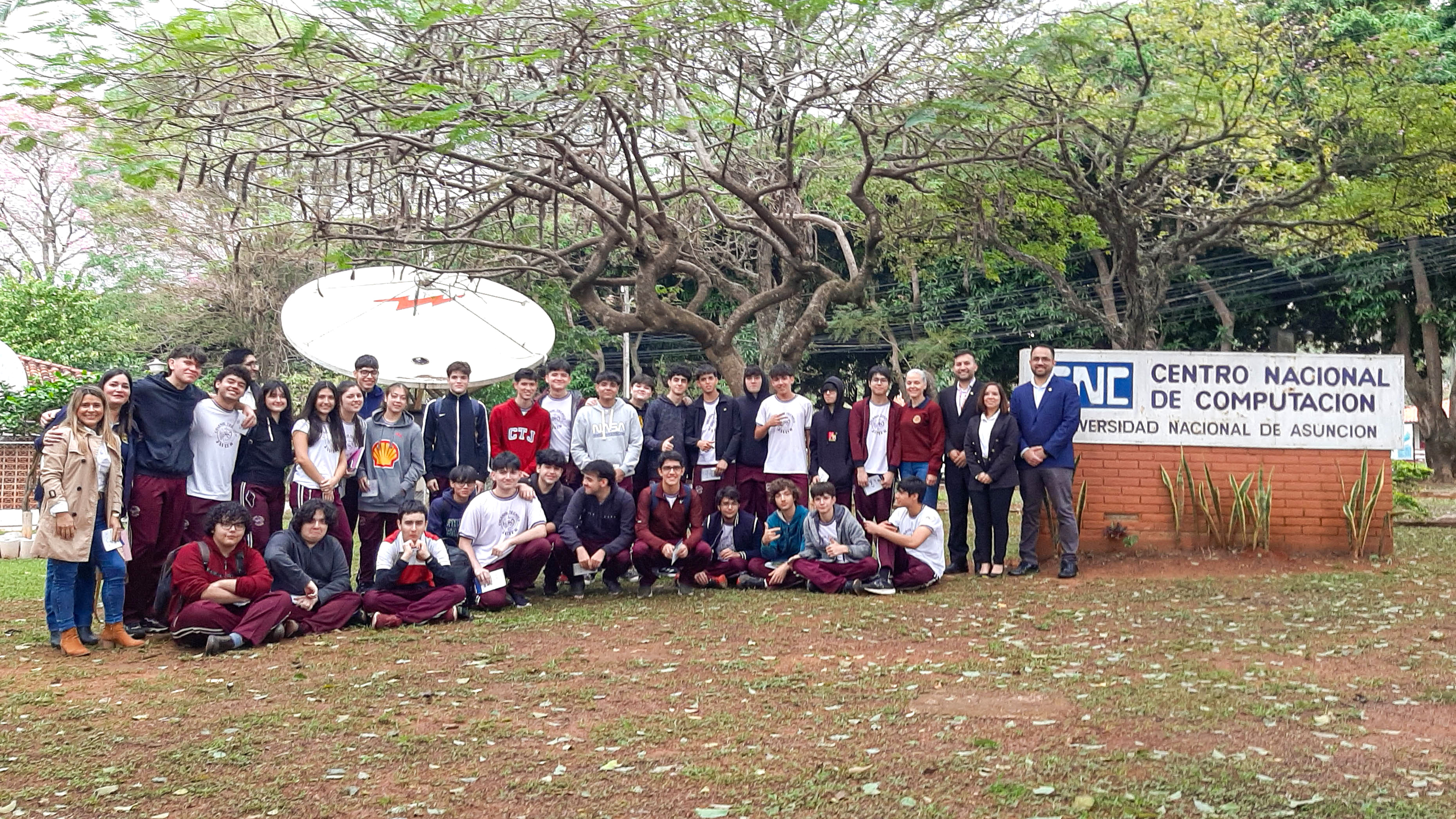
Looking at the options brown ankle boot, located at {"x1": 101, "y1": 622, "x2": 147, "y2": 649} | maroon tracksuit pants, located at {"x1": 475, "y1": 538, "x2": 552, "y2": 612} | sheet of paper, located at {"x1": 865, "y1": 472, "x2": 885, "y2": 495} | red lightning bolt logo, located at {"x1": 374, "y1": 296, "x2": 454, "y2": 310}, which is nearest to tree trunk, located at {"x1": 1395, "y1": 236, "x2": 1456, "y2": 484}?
sheet of paper, located at {"x1": 865, "y1": 472, "x2": 885, "y2": 495}

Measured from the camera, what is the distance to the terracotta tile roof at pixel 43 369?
1973 cm

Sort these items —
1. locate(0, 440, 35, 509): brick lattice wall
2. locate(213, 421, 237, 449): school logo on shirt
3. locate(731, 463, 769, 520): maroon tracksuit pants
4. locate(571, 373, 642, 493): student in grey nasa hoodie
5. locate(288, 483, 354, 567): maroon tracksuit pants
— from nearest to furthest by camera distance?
1. locate(213, 421, 237, 449): school logo on shirt
2. locate(288, 483, 354, 567): maroon tracksuit pants
3. locate(571, 373, 642, 493): student in grey nasa hoodie
4. locate(731, 463, 769, 520): maroon tracksuit pants
5. locate(0, 440, 35, 509): brick lattice wall

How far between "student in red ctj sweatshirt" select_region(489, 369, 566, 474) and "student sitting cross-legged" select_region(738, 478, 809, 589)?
1.84m

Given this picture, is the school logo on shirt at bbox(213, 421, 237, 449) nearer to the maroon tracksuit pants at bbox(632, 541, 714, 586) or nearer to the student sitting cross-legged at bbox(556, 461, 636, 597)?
the student sitting cross-legged at bbox(556, 461, 636, 597)

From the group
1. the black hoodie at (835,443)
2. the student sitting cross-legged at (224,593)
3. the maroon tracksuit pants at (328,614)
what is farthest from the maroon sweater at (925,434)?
the student sitting cross-legged at (224,593)

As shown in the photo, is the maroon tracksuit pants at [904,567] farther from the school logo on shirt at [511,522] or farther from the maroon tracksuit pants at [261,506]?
the maroon tracksuit pants at [261,506]

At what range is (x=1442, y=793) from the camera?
4328 mm

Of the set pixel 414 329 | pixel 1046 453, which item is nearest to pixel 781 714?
pixel 1046 453

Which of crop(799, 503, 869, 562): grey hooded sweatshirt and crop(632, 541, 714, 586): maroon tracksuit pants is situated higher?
crop(799, 503, 869, 562): grey hooded sweatshirt

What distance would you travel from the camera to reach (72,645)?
24.0 feet

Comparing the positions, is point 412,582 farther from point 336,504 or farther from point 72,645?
point 72,645

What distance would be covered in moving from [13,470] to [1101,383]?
12.3 metres

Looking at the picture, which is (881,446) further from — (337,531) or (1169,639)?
(337,531)

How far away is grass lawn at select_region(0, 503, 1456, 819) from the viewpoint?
14.5 feet
